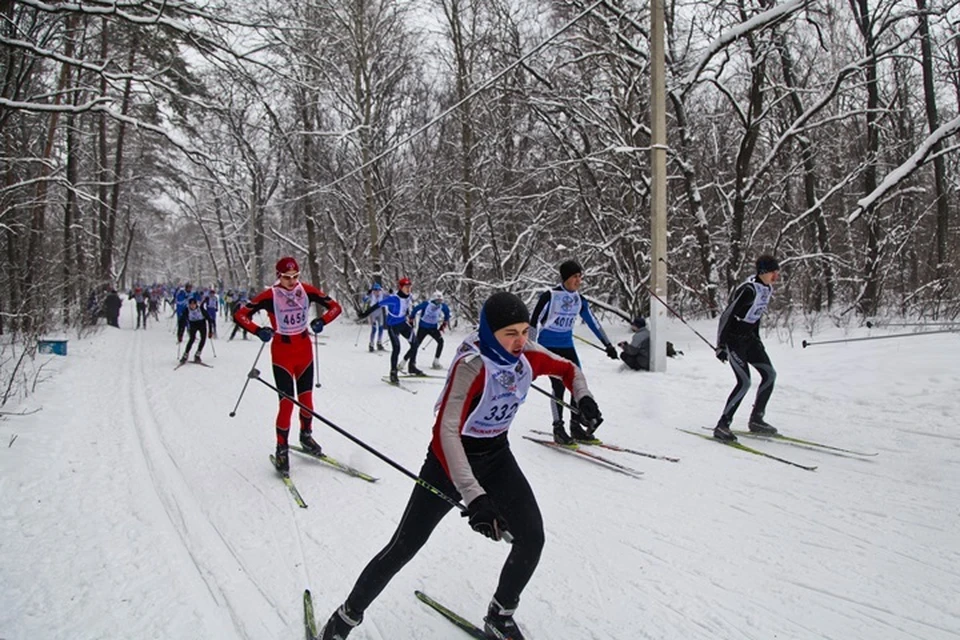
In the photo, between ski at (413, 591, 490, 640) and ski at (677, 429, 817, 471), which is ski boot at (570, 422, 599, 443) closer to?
ski at (677, 429, 817, 471)

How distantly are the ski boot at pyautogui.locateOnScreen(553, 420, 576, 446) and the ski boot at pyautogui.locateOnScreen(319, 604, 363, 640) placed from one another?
4.05m

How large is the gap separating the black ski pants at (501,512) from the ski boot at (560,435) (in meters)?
→ 3.71

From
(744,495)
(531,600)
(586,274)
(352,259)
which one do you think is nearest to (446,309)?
(586,274)

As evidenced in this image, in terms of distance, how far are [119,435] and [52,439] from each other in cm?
73

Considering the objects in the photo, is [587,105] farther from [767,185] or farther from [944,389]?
[944,389]

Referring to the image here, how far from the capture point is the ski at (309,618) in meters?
3.09

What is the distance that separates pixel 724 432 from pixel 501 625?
450 centimetres

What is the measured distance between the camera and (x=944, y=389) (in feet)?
24.0

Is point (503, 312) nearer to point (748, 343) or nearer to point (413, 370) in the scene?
point (748, 343)

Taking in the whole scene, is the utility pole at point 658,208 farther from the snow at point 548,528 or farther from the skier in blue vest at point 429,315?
A: the skier in blue vest at point 429,315

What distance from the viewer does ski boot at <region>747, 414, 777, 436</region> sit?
666cm

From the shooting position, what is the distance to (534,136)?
711 inches

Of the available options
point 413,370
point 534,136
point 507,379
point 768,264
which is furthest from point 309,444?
point 534,136

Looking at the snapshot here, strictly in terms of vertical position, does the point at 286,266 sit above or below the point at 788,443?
above
